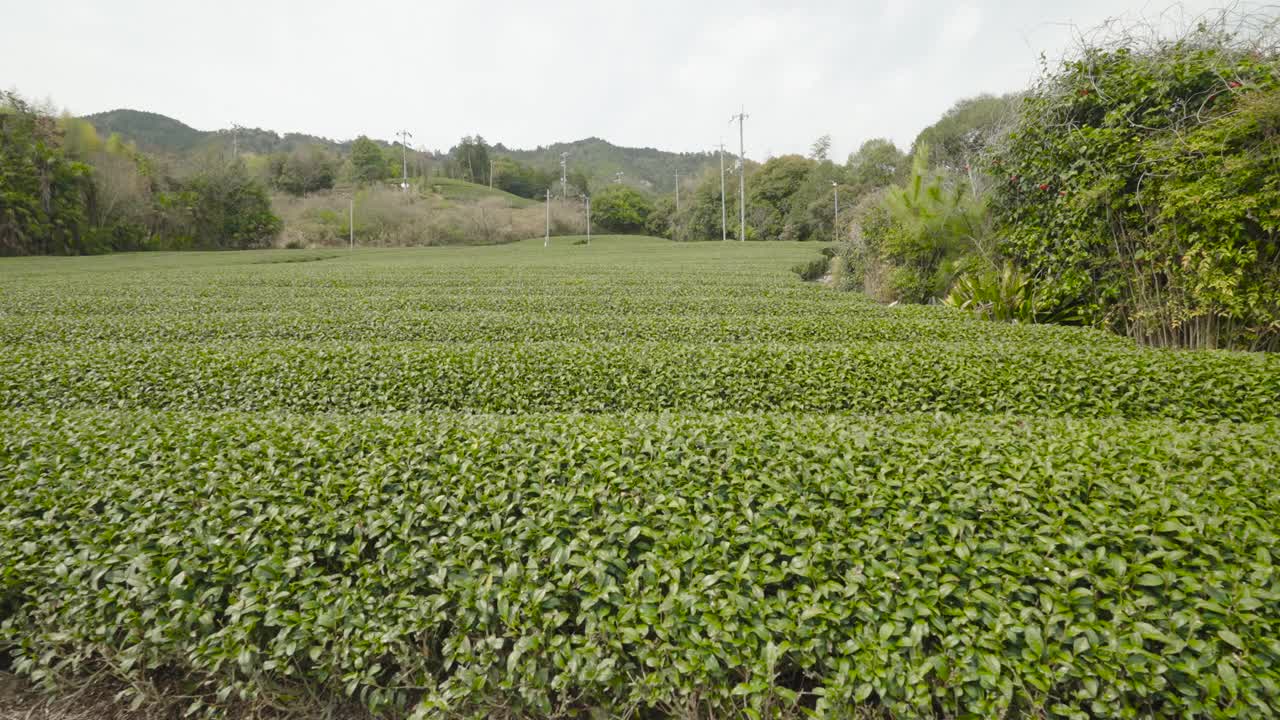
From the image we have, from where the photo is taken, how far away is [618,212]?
6925 cm

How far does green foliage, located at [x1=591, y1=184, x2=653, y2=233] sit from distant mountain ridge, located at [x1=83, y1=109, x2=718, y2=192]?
13.7 m

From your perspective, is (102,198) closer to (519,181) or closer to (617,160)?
(519,181)

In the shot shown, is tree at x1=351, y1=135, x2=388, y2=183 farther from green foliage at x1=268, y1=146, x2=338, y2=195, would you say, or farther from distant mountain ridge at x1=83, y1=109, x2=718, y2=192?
distant mountain ridge at x1=83, y1=109, x2=718, y2=192

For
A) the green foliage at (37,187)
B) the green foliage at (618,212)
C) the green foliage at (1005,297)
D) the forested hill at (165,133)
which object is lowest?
the green foliage at (1005,297)

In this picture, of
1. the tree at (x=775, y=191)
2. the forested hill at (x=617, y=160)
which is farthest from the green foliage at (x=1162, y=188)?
the forested hill at (x=617, y=160)

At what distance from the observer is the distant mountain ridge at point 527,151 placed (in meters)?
94.4

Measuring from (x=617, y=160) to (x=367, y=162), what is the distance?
65290mm

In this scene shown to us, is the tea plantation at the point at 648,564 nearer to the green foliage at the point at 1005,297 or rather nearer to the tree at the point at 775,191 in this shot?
the green foliage at the point at 1005,297

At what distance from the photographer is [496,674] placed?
2.48 metres

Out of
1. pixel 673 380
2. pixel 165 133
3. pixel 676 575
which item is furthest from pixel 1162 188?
pixel 165 133

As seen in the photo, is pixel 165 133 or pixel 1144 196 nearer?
pixel 1144 196

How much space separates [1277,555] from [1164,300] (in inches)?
262

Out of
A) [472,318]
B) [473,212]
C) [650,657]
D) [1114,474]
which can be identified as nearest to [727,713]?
[650,657]

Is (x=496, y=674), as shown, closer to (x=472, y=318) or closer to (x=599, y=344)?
(x=599, y=344)
